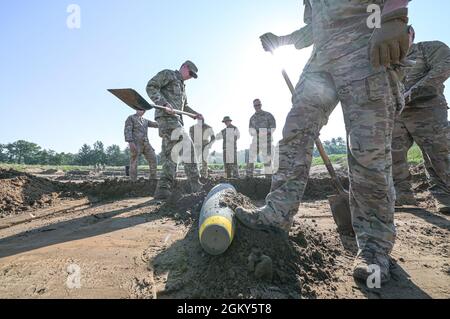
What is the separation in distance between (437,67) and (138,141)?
23.6ft

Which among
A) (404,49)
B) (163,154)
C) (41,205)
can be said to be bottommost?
(41,205)

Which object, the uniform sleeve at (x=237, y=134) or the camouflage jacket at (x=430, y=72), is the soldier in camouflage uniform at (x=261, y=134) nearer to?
the uniform sleeve at (x=237, y=134)

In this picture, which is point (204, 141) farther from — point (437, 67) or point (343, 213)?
point (343, 213)

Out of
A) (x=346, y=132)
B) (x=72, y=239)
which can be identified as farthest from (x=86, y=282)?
(x=346, y=132)

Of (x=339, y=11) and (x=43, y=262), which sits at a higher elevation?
(x=339, y=11)

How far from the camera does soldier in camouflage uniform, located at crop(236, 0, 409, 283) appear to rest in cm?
175

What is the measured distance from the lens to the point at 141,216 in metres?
3.67

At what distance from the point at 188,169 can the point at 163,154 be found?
1.78 feet

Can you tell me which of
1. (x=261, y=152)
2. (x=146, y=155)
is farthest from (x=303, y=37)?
(x=261, y=152)

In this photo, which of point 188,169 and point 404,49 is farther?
point 188,169

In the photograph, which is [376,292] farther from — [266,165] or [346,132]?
[266,165]

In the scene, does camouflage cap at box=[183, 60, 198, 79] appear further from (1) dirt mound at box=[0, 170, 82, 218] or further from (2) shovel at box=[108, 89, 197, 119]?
(1) dirt mound at box=[0, 170, 82, 218]

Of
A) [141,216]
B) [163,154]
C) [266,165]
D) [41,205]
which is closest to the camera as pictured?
[141,216]

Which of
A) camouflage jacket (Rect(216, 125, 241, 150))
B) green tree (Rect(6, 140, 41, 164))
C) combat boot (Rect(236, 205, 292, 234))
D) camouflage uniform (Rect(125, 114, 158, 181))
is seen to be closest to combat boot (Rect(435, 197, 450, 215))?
combat boot (Rect(236, 205, 292, 234))
